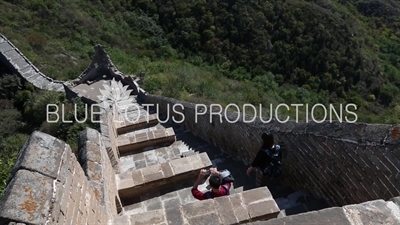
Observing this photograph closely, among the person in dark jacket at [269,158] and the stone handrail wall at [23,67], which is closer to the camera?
the person in dark jacket at [269,158]

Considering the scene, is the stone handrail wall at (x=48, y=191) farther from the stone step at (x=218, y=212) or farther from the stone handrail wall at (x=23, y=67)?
the stone handrail wall at (x=23, y=67)

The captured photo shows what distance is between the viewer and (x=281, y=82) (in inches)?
1107

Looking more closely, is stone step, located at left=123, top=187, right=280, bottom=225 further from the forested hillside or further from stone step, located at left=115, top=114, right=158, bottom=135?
the forested hillside

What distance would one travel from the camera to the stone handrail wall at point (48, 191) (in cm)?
195

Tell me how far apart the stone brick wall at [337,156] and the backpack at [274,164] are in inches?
7.5

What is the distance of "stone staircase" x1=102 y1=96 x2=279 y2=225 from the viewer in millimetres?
3014

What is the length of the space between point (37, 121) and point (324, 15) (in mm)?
28945

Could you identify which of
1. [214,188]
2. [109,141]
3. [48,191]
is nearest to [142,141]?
[109,141]

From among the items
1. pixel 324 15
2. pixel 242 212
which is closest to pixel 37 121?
pixel 242 212

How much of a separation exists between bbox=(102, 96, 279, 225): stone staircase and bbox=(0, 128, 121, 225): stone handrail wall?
0.54 meters

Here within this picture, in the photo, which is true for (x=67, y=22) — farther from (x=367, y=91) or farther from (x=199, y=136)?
(x=367, y=91)

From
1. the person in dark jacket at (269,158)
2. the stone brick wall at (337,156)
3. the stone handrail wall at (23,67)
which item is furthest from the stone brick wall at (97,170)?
the stone handrail wall at (23,67)

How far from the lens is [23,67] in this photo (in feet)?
59.2

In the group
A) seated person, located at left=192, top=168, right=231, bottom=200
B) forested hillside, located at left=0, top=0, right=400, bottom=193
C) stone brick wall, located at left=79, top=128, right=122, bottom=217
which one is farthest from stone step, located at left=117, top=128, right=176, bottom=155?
forested hillside, located at left=0, top=0, right=400, bottom=193
